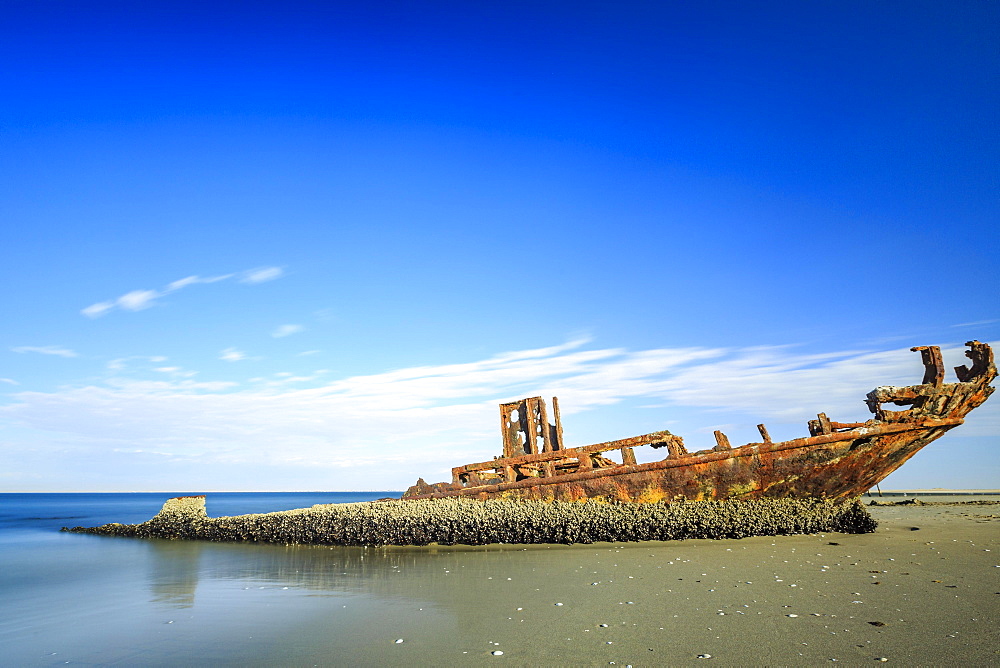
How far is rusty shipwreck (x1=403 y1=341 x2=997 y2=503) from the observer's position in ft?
40.5

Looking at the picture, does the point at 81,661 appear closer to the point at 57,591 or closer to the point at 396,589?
the point at 396,589

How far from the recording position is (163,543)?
52.1 feet

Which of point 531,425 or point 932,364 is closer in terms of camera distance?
point 932,364

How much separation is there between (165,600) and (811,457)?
39.2 ft

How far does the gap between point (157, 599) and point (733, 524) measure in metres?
9.95

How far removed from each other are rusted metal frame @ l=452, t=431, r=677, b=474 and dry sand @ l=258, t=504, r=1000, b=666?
3081 mm

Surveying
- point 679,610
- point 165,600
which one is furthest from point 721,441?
point 165,600

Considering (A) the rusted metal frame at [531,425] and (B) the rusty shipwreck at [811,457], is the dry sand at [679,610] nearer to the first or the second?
(B) the rusty shipwreck at [811,457]

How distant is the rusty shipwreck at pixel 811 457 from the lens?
40.5 feet

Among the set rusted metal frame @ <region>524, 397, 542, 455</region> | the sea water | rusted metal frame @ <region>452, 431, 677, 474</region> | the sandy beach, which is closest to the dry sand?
the sandy beach

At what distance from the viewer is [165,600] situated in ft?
27.7

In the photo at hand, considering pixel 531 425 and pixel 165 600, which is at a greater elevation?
pixel 531 425

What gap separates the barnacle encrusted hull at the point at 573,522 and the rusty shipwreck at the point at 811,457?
1.23 ft

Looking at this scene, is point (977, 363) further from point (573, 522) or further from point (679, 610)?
point (679, 610)
